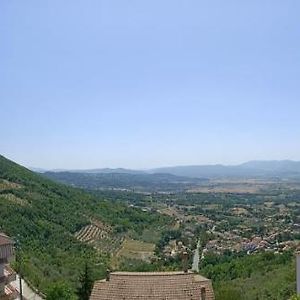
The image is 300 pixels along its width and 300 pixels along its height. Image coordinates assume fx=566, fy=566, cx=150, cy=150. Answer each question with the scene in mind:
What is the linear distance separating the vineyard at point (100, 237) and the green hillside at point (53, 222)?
43 centimetres

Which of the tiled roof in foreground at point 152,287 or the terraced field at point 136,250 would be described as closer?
the tiled roof in foreground at point 152,287

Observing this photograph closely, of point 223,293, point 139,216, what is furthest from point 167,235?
point 223,293

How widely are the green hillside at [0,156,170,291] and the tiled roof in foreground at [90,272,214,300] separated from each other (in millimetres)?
22467

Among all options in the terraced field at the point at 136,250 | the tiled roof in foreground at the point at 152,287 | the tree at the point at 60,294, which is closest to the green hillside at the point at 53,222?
the terraced field at the point at 136,250

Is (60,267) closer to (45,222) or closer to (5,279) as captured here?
(45,222)

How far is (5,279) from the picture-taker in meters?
19.8

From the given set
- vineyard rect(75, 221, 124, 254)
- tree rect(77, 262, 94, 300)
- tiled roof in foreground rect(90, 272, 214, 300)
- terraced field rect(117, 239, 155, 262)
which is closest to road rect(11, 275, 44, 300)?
tree rect(77, 262, 94, 300)

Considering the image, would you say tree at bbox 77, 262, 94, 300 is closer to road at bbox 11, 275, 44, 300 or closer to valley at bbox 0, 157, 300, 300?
valley at bbox 0, 157, 300, 300

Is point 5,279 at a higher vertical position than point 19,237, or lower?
higher

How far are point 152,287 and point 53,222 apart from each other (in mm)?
55754

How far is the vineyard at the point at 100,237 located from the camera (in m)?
79.3

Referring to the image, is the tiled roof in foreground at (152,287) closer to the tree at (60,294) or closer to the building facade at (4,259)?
the building facade at (4,259)

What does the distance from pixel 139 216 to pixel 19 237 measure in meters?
47.3

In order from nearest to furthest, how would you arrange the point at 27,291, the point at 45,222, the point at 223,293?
the point at 223,293 < the point at 27,291 < the point at 45,222
